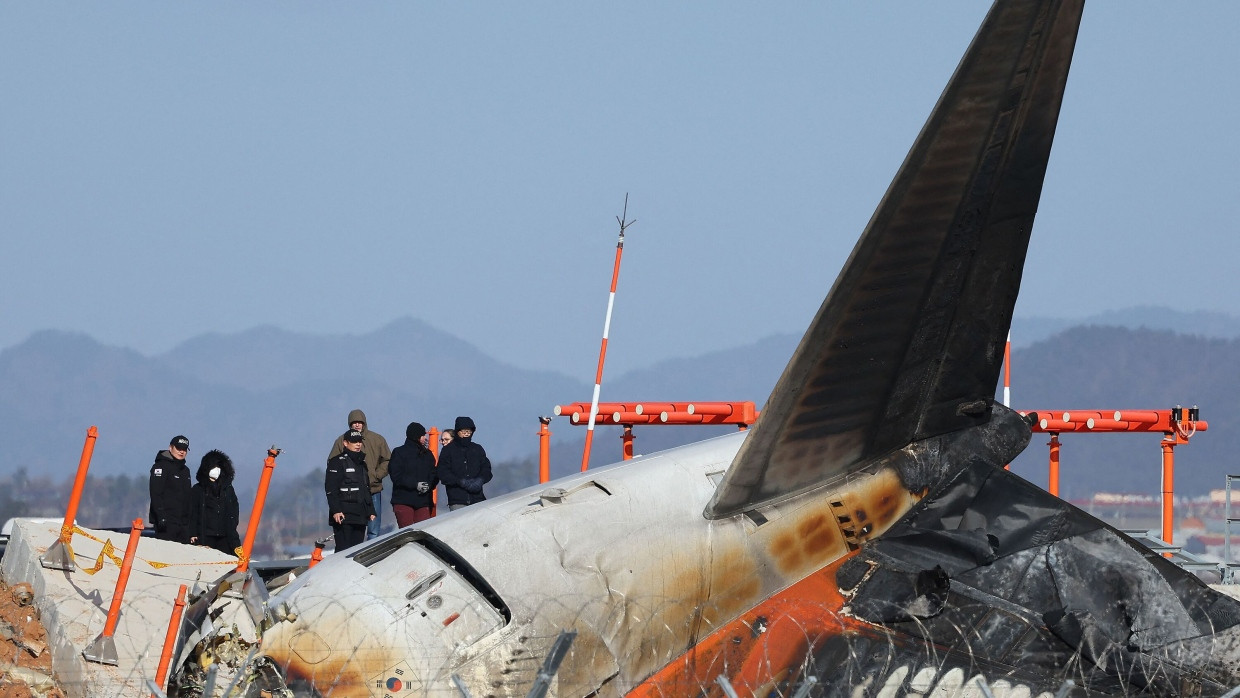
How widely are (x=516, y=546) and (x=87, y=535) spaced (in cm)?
836

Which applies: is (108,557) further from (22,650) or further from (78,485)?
(22,650)

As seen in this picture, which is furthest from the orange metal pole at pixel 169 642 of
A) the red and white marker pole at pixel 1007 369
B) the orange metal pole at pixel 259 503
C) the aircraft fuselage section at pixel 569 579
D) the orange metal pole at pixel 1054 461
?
the orange metal pole at pixel 1054 461

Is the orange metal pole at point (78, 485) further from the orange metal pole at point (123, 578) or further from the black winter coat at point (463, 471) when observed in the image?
the black winter coat at point (463, 471)

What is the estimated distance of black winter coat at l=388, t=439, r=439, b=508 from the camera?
15594 mm

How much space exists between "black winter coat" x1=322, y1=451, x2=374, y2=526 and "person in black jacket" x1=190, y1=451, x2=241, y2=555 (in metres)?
1.68

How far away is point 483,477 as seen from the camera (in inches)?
603

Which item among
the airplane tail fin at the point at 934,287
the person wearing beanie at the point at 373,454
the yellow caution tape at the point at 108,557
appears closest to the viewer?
the airplane tail fin at the point at 934,287

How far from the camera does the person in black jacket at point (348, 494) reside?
15320 mm

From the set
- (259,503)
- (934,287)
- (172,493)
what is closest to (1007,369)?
(934,287)

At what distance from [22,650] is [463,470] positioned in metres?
4.72

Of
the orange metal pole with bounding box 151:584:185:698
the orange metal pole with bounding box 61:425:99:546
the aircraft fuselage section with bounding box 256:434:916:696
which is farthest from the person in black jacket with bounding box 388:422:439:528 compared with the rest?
the aircraft fuselage section with bounding box 256:434:916:696

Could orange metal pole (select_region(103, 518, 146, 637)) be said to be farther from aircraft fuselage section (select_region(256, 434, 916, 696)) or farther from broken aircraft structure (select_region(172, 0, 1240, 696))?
aircraft fuselage section (select_region(256, 434, 916, 696))

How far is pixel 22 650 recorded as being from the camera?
1355 cm

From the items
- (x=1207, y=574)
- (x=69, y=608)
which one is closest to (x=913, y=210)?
(x=69, y=608)
